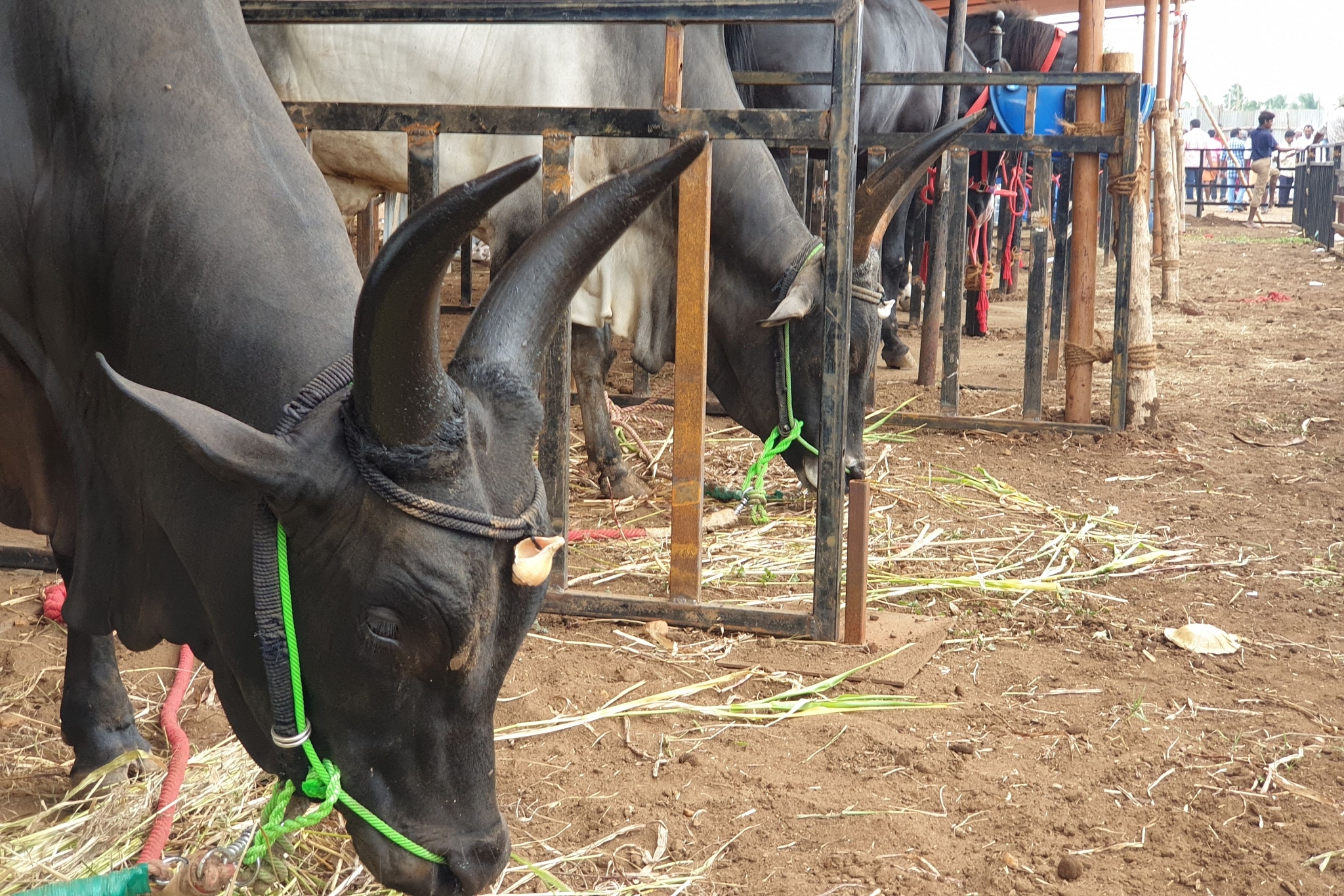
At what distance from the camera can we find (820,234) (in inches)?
202

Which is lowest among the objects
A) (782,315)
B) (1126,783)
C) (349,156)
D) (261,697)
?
(1126,783)

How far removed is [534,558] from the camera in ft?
5.98

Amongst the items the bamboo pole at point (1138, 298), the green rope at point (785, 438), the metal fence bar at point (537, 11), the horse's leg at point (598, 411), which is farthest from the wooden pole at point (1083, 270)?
the metal fence bar at point (537, 11)

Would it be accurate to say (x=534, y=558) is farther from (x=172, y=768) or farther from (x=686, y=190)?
(x=686, y=190)

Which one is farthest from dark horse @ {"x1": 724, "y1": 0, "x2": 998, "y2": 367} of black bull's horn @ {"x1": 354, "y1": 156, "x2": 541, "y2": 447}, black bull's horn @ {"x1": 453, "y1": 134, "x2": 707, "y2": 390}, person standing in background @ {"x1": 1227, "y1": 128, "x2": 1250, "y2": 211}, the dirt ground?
person standing in background @ {"x1": 1227, "y1": 128, "x2": 1250, "y2": 211}

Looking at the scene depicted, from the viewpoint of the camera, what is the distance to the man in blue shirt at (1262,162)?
982 inches

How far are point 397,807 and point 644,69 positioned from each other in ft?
11.5

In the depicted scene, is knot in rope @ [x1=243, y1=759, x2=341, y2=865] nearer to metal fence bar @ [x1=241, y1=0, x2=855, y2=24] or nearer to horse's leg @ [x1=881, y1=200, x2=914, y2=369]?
metal fence bar @ [x1=241, y1=0, x2=855, y2=24]

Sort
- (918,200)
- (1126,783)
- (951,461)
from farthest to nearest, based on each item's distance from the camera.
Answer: (918,200) → (951,461) → (1126,783)

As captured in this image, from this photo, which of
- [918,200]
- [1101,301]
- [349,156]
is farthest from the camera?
[1101,301]

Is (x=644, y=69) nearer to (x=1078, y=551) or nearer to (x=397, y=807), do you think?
(x=1078, y=551)

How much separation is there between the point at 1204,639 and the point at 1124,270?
9.89 ft

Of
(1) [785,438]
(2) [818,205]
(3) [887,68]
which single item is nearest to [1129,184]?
(2) [818,205]

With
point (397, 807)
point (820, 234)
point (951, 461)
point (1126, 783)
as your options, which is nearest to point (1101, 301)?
point (951, 461)
